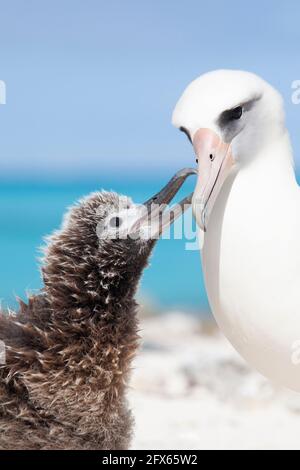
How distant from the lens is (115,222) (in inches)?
112

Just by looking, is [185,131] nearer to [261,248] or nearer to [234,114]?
[234,114]

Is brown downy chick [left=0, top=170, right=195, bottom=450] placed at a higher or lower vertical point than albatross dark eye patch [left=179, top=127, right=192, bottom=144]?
lower

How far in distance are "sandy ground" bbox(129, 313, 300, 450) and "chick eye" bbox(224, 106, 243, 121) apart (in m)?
1.39

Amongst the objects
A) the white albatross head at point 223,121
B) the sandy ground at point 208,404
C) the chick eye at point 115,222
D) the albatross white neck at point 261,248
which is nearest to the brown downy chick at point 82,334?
the chick eye at point 115,222

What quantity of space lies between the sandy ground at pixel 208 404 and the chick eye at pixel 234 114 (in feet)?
4.55

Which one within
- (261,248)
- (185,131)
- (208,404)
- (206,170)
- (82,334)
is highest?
(185,131)

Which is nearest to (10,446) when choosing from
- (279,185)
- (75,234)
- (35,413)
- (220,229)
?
(35,413)

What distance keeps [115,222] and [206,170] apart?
0.61 meters

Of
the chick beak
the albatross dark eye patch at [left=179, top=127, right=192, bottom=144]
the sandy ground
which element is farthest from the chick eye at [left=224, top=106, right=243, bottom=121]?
the sandy ground

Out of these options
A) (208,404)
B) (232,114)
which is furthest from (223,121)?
(208,404)

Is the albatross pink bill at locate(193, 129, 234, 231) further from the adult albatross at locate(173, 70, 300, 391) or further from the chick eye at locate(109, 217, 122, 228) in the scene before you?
the chick eye at locate(109, 217, 122, 228)

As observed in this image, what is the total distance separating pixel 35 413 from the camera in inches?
104

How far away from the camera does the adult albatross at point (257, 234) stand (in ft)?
7.94

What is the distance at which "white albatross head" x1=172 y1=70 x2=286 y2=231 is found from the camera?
229cm
